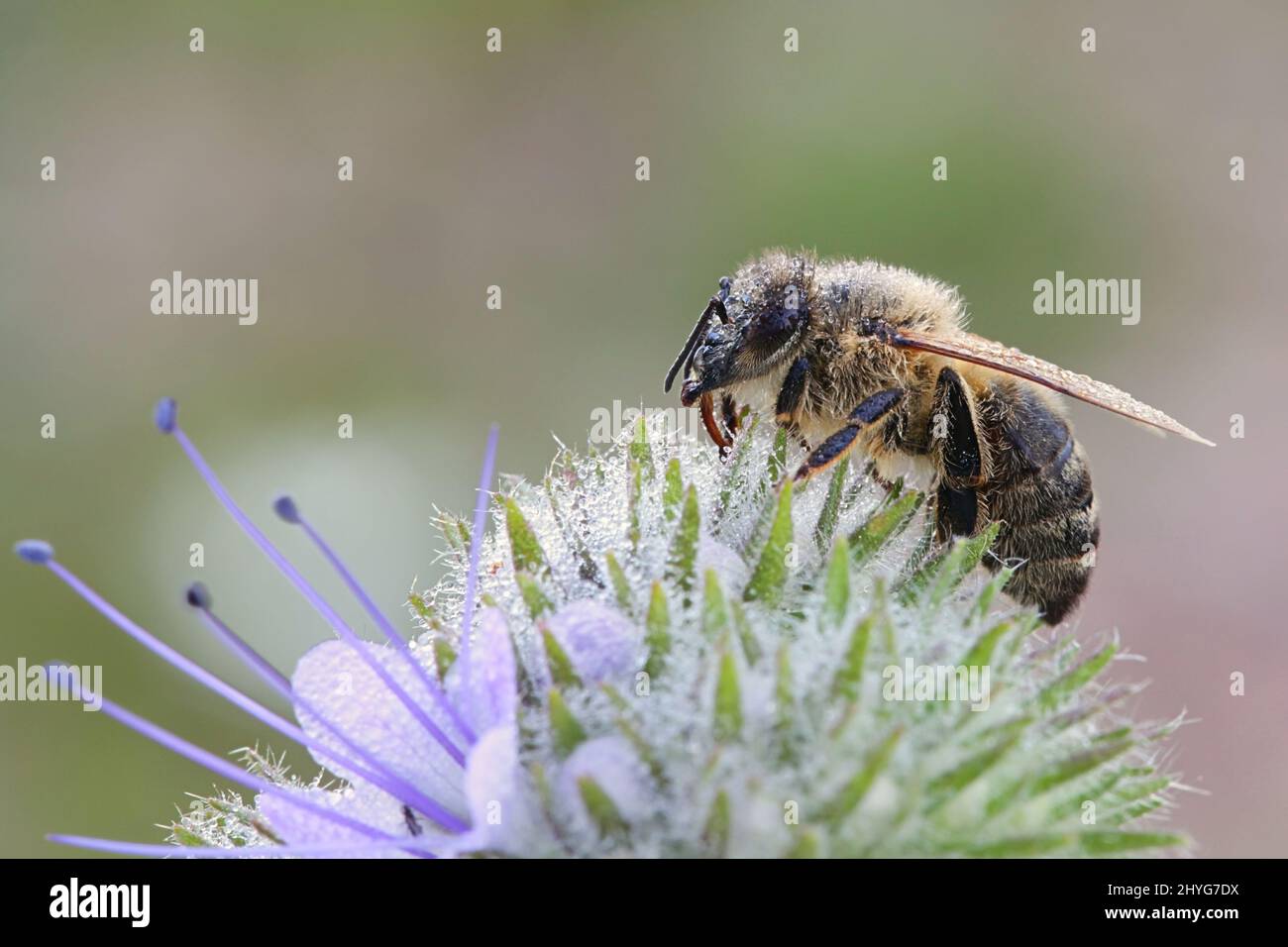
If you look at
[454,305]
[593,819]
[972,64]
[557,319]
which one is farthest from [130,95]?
[593,819]

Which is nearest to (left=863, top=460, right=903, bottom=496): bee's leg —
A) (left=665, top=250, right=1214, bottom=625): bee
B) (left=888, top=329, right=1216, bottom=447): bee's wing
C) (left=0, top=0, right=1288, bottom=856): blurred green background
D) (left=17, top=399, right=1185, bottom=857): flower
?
(left=665, top=250, right=1214, bottom=625): bee

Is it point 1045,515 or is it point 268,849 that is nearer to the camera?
point 268,849

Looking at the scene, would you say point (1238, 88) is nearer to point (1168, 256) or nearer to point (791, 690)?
point (1168, 256)

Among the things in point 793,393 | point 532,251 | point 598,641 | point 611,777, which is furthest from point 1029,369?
point 532,251

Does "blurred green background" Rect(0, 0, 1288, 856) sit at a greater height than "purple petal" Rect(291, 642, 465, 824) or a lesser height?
greater

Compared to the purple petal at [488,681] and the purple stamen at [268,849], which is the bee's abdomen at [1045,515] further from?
the purple stamen at [268,849]

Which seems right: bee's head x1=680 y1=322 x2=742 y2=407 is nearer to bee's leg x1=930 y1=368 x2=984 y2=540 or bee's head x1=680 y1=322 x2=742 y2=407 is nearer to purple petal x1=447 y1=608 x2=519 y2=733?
bee's leg x1=930 y1=368 x2=984 y2=540

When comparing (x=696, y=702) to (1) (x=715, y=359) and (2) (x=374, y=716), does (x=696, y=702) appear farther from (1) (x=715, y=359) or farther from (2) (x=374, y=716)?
(1) (x=715, y=359)
